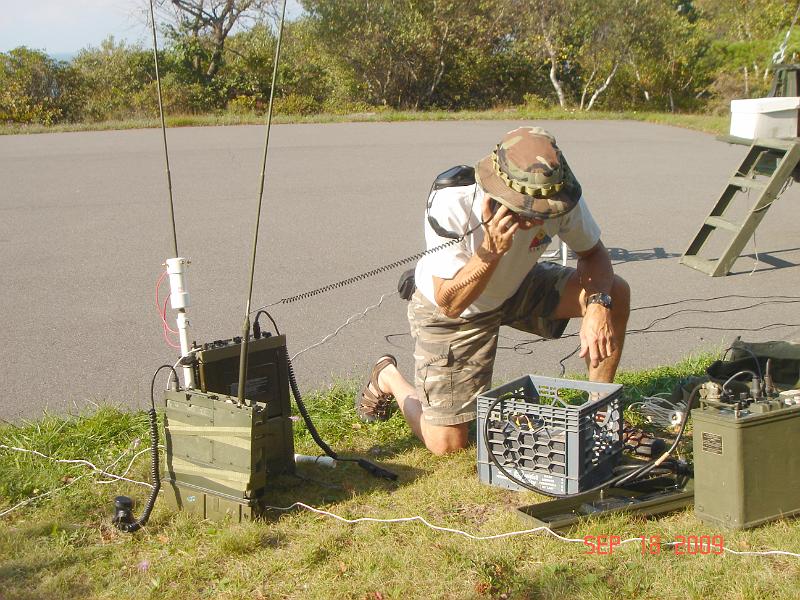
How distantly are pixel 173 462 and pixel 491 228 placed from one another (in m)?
1.60

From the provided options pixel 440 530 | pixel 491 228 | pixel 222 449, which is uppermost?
pixel 491 228

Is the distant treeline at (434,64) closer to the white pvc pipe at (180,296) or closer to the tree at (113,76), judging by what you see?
the tree at (113,76)

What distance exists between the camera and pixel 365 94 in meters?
27.8

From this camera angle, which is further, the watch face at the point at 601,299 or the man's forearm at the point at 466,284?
the watch face at the point at 601,299

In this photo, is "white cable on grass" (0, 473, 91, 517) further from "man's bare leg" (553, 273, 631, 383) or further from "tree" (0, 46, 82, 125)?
"tree" (0, 46, 82, 125)

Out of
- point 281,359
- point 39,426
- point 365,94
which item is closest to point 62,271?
point 39,426

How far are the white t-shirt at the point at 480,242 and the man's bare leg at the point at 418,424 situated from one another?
0.54 m

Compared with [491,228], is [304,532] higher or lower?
lower

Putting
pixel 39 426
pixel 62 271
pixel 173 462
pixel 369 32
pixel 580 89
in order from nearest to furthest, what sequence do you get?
pixel 173 462 < pixel 39 426 < pixel 62 271 < pixel 369 32 < pixel 580 89

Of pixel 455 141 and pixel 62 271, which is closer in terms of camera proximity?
Result: pixel 62 271

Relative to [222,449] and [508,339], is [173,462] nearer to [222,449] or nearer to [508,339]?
[222,449]

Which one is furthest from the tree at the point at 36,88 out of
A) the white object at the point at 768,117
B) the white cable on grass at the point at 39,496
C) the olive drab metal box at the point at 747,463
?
the olive drab metal box at the point at 747,463

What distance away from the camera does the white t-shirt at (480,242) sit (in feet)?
12.8

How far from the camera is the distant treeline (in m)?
27.2
